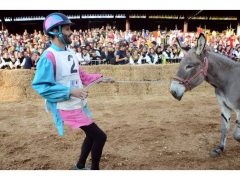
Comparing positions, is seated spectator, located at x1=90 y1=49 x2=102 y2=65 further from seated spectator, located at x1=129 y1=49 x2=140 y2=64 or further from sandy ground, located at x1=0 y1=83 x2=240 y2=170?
sandy ground, located at x1=0 y1=83 x2=240 y2=170

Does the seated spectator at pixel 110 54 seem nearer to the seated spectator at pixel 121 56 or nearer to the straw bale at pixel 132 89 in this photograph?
the seated spectator at pixel 121 56

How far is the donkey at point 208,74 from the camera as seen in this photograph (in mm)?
4973

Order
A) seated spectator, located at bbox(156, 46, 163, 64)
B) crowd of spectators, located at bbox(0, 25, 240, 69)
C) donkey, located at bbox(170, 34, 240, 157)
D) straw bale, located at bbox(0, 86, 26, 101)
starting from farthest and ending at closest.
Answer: seated spectator, located at bbox(156, 46, 163, 64)
crowd of spectators, located at bbox(0, 25, 240, 69)
straw bale, located at bbox(0, 86, 26, 101)
donkey, located at bbox(170, 34, 240, 157)

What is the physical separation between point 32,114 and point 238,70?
5.72m

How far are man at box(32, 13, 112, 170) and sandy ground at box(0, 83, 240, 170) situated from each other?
4.04 ft

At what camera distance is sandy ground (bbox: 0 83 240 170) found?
5266mm

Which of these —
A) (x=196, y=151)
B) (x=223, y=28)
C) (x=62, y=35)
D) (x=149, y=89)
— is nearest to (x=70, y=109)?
(x=62, y=35)

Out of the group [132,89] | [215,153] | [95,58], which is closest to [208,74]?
[215,153]

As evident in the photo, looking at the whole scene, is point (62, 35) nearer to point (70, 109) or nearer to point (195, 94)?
point (70, 109)

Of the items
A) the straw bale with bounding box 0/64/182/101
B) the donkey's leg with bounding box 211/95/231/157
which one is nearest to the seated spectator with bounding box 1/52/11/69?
the straw bale with bounding box 0/64/182/101

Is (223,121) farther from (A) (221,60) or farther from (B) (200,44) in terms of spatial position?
(B) (200,44)

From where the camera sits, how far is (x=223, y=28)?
2609cm

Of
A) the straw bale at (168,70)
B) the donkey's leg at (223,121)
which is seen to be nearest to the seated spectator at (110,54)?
the straw bale at (168,70)

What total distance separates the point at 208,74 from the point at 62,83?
2.37m
